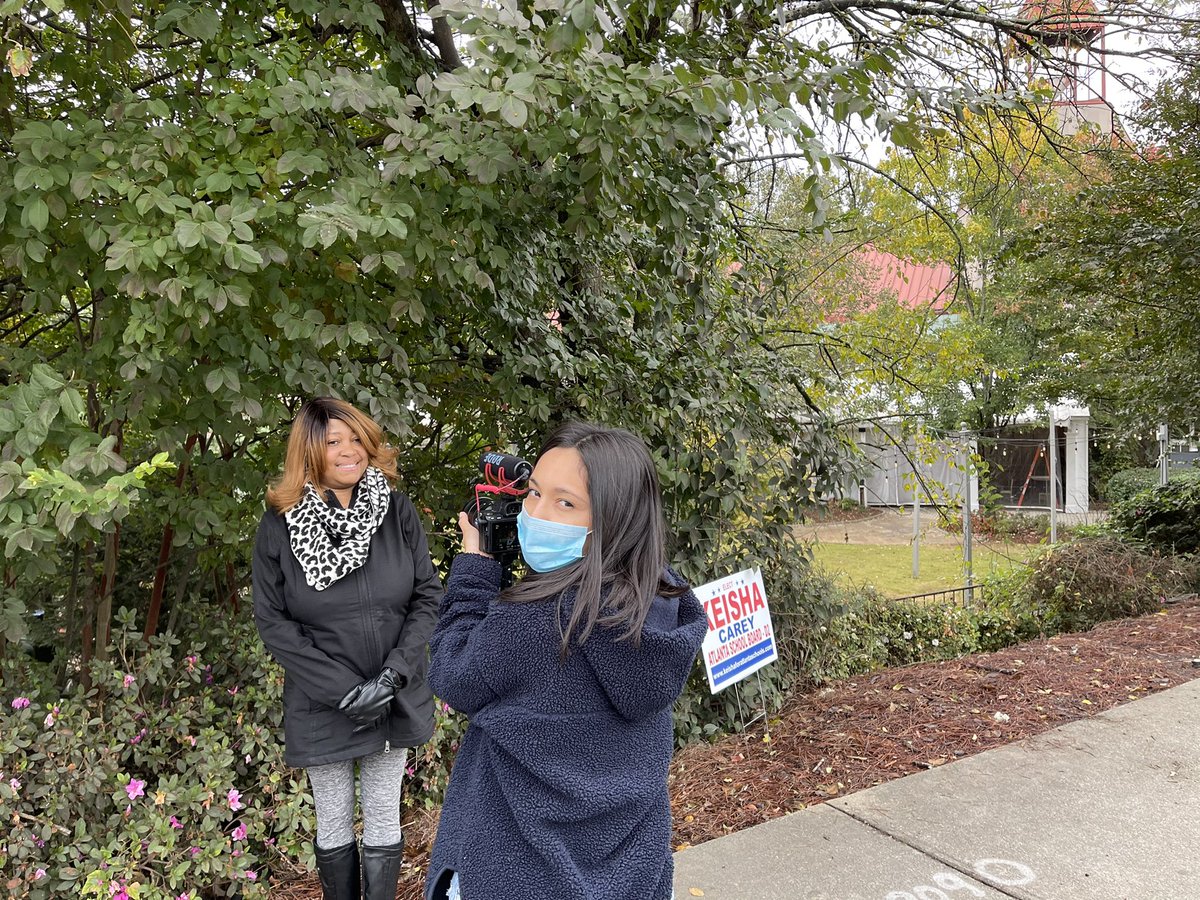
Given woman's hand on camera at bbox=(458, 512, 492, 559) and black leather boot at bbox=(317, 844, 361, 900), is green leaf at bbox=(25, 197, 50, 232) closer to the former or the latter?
woman's hand on camera at bbox=(458, 512, 492, 559)

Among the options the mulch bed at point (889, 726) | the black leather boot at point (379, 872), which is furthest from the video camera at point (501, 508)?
the mulch bed at point (889, 726)

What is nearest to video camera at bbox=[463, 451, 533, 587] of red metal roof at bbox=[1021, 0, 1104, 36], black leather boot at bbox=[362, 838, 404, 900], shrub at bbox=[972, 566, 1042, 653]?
black leather boot at bbox=[362, 838, 404, 900]

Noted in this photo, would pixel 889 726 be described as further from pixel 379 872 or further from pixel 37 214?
pixel 37 214

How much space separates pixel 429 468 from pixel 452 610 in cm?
229

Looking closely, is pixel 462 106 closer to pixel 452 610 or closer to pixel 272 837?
pixel 452 610

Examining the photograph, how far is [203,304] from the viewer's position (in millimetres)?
2168

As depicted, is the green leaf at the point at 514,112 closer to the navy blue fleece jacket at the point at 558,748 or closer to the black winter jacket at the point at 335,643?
the navy blue fleece jacket at the point at 558,748

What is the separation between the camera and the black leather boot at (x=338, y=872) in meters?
2.41

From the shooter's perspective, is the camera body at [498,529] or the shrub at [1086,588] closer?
the camera body at [498,529]

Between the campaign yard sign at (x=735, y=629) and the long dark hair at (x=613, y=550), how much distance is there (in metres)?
2.37

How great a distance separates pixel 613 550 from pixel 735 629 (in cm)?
270

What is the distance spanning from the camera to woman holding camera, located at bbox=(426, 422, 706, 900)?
143 centimetres

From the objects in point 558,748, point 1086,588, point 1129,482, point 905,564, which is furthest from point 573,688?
point 1129,482

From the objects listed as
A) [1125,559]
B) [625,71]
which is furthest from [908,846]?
[1125,559]
